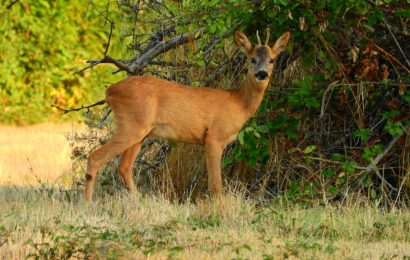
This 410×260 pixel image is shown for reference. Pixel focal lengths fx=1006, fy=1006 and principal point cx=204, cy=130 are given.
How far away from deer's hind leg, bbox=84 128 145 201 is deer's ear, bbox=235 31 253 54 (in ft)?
4.09

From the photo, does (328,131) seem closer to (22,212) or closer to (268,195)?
(268,195)

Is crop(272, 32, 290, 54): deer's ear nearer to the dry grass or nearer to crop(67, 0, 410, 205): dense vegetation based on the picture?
crop(67, 0, 410, 205): dense vegetation

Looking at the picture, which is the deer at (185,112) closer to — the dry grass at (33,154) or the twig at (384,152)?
the twig at (384,152)

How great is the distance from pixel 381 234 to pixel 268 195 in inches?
87.4

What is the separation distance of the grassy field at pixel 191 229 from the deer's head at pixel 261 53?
1160mm

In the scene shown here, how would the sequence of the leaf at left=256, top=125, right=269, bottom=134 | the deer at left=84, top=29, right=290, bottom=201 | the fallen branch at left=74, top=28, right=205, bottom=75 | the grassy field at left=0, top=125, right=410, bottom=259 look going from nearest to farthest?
1. the grassy field at left=0, top=125, right=410, bottom=259
2. the deer at left=84, top=29, right=290, bottom=201
3. the leaf at left=256, top=125, right=269, bottom=134
4. the fallen branch at left=74, top=28, right=205, bottom=75

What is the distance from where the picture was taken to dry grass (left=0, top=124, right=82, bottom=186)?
1304 cm

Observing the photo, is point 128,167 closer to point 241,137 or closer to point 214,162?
point 214,162

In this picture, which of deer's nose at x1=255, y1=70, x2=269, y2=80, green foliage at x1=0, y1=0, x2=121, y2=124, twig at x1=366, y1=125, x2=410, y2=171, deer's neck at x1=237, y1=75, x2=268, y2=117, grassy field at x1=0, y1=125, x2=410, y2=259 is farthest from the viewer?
green foliage at x1=0, y1=0, x2=121, y2=124

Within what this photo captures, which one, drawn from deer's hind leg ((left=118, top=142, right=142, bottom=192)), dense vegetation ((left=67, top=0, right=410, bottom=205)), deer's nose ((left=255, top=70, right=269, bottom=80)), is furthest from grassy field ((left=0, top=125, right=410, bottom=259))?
deer's nose ((left=255, top=70, right=269, bottom=80))

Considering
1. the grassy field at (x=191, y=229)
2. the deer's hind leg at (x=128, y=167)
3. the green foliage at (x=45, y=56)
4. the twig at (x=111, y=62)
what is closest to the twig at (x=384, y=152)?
the grassy field at (x=191, y=229)

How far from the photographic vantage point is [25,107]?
1811 centimetres

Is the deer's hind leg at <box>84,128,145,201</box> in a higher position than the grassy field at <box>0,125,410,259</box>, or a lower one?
higher

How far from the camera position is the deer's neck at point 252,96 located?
9.55 meters
